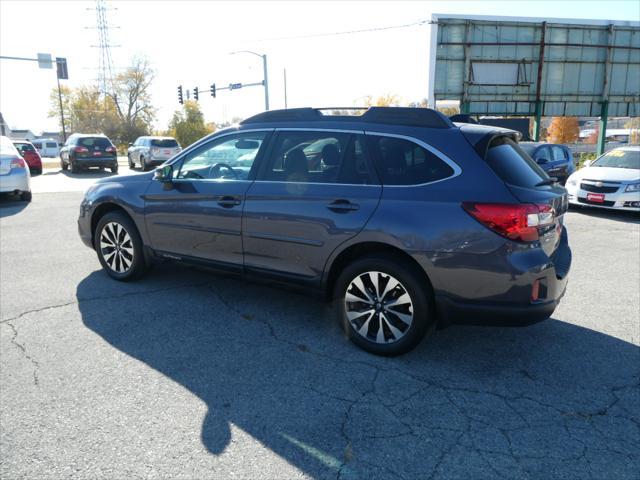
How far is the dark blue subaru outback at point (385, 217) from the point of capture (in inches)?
130

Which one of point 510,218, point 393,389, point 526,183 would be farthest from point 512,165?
point 393,389

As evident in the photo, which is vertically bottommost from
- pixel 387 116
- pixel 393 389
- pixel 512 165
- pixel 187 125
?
pixel 393 389

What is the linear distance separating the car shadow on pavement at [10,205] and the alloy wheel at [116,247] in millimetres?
6051

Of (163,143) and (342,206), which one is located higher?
(163,143)

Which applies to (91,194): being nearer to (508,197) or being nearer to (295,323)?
(295,323)

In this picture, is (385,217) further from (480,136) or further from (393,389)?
(393,389)

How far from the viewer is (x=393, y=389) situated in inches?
129

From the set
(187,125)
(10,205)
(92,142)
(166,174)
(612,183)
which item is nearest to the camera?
(166,174)

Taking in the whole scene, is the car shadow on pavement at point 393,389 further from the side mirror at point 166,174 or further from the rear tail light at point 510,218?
the side mirror at point 166,174

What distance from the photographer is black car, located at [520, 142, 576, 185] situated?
12820mm

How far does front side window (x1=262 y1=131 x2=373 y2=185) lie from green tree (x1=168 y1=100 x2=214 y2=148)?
5631 centimetres

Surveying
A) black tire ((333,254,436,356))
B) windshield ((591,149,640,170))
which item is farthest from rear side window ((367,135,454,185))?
windshield ((591,149,640,170))

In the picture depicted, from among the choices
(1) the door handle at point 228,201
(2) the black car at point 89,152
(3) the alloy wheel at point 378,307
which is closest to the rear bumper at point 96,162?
(2) the black car at point 89,152

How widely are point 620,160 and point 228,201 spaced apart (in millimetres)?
10775
